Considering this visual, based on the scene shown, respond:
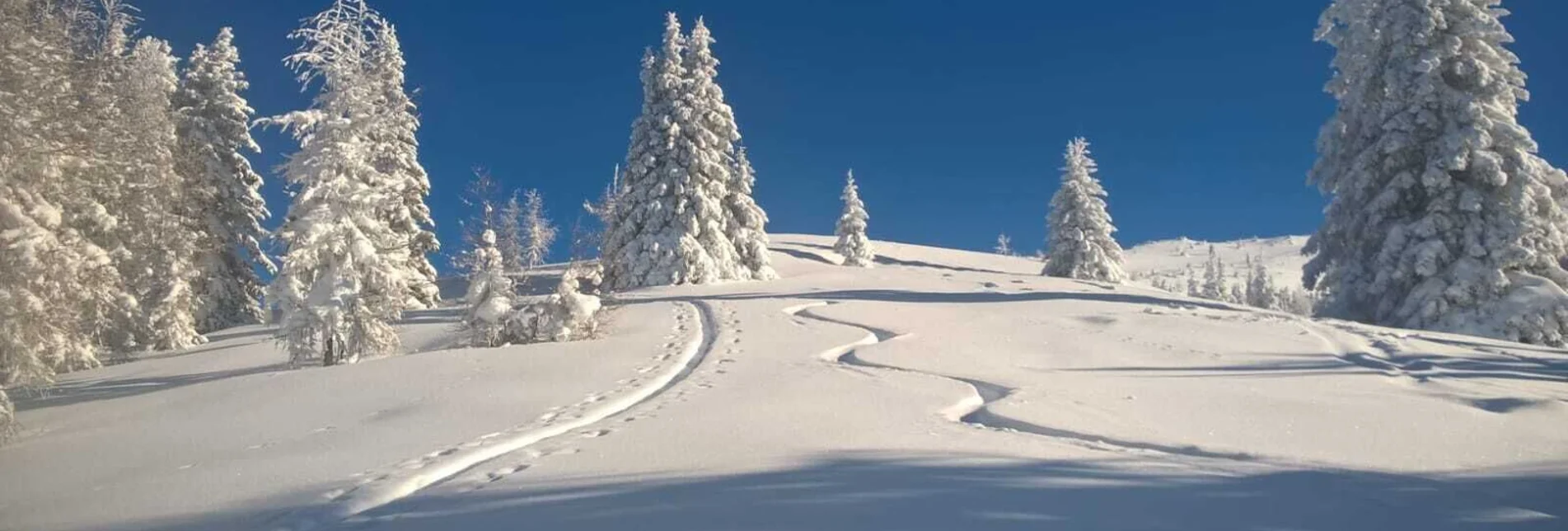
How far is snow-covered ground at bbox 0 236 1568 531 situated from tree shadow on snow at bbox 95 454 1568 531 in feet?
0.08

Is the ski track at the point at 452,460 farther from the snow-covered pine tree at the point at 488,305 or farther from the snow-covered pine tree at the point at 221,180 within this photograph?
the snow-covered pine tree at the point at 221,180

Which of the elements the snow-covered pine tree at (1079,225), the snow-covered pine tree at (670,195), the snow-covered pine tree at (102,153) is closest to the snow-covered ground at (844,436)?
the snow-covered pine tree at (102,153)

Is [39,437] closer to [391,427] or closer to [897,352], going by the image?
[391,427]

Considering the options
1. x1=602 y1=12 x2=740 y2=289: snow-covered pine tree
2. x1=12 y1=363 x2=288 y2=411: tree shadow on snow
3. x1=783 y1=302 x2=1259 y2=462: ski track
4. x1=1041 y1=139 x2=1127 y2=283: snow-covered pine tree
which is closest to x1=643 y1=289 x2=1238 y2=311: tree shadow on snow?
x1=602 y1=12 x2=740 y2=289: snow-covered pine tree

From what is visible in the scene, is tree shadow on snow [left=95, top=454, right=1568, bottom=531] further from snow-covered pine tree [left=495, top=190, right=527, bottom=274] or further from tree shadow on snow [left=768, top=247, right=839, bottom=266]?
tree shadow on snow [left=768, top=247, right=839, bottom=266]

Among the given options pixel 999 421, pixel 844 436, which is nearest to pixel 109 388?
pixel 844 436

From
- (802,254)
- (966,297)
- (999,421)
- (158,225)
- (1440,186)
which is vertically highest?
(802,254)

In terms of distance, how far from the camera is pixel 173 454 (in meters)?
7.68

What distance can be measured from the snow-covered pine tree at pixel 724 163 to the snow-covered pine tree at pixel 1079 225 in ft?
61.0

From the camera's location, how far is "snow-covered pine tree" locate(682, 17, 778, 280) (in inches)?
1331

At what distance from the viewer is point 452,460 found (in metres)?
6.37

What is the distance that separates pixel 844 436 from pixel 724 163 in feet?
95.3

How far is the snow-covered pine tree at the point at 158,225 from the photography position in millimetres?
20344

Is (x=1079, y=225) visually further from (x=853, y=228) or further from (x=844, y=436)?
(x=844, y=436)
